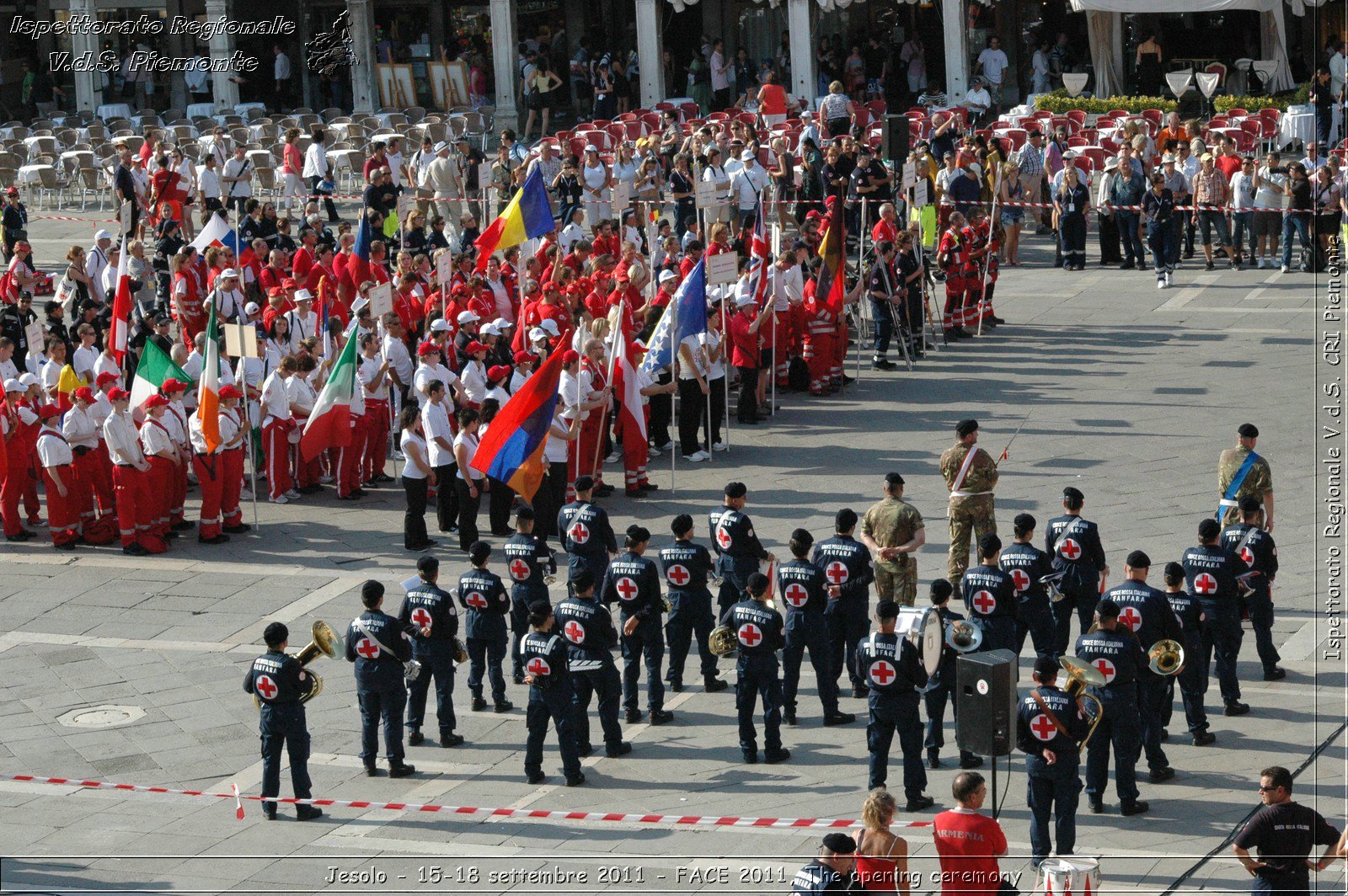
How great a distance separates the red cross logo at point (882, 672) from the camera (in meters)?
11.2

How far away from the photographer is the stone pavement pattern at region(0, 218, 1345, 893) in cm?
1087

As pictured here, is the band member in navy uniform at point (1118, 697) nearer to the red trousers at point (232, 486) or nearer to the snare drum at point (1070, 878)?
the snare drum at point (1070, 878)

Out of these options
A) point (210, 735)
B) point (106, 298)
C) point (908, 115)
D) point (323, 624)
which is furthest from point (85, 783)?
point (908, 115)

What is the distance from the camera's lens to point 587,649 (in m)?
12.1

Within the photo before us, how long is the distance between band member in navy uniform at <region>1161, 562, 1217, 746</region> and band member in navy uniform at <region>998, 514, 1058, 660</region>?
878 millimetres

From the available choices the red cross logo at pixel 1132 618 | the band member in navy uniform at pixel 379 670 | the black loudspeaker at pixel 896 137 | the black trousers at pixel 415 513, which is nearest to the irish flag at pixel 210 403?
the black trousers at pixel 415 513

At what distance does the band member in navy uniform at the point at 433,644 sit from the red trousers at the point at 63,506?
556 centimetres

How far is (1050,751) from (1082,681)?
1.39 feet

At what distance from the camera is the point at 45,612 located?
15547 millimetres

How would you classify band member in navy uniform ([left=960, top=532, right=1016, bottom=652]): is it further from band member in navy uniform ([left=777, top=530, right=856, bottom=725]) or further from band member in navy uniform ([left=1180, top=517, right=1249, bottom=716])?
band member in navy uniform ([left=1180, top=517, right=1249, bottom=716])

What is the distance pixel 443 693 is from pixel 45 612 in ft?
15.3

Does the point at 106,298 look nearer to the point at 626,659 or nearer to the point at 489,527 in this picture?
the point at 489,527

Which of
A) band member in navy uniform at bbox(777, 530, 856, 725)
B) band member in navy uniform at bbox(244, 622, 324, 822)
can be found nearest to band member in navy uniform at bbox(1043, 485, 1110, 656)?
band member in navy uniform at bbox(777, 530, 856, 725)

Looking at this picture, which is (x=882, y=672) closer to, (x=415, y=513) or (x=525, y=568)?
(x=525, y=568)
